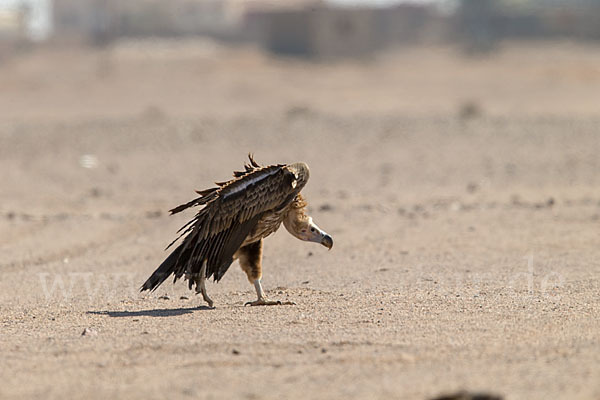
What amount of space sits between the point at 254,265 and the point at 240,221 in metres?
0.44

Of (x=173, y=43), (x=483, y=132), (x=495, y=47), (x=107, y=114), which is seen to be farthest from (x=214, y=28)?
(x=483, y=132)

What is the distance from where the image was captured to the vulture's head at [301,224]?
25.1ft

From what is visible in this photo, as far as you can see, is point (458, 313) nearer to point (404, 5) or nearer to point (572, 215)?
point (572, 215)

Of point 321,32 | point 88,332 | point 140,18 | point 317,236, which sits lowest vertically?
point 140,18

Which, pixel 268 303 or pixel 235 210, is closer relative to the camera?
pixel 235 210

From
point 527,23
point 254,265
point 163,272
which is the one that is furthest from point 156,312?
point 527,23

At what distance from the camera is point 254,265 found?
7602mm

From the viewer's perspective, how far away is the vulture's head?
7.66 meters

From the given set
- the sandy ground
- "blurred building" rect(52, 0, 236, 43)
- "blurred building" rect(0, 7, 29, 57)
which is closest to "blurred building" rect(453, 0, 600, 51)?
"blurred building" rect(52, 0, 236, 43)

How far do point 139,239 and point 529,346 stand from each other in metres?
6.35

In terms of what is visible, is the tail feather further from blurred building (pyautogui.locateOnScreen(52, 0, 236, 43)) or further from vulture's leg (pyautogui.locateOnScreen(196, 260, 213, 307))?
blurred building (pyautogui.locateOnScreen(52, 0, 236, 43))

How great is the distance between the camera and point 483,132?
21156 millimetres

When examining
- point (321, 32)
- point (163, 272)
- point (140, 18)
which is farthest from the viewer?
point (140, 18)

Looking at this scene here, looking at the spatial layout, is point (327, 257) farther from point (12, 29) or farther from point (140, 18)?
point (12, 29)
